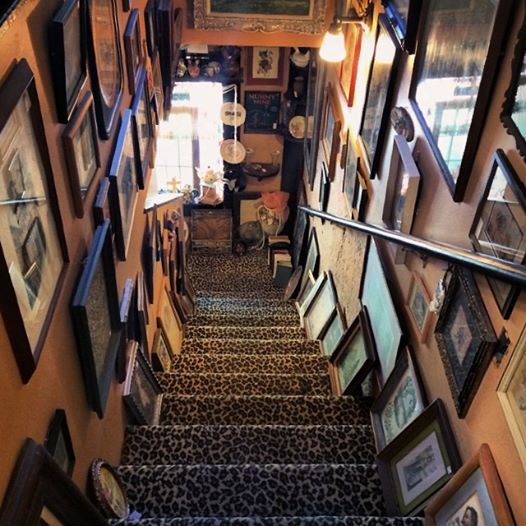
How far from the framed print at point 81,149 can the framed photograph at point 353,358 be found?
77.7 inches

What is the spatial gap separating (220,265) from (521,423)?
7.22 metres

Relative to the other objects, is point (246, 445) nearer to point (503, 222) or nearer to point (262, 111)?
point (503, 222)

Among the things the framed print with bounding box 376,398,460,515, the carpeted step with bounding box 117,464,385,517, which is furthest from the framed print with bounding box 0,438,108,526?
the framed print with bounding box 376,398,460,515

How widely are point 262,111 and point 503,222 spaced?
6.56 meters

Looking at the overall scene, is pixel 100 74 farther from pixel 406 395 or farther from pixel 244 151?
pixel 244 151

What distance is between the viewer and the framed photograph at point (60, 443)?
5.72ft

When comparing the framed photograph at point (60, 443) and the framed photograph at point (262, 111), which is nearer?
the framed photograph at point (60, 443)

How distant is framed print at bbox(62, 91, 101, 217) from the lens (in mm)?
1860

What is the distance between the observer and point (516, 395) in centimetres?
165

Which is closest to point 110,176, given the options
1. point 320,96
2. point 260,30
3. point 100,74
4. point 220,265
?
point 100,74

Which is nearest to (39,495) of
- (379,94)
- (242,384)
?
(242,384)

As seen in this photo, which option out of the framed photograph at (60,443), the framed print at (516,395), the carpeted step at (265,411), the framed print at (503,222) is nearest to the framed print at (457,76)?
the framed print at (503,222)

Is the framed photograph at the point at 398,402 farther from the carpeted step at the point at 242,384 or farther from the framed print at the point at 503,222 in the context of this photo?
the framed print at the point at 503,222

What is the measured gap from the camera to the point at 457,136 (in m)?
2.10
